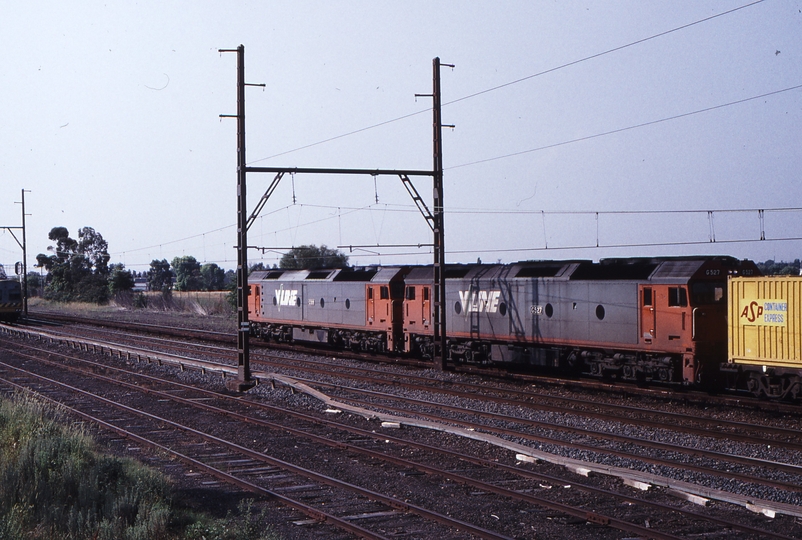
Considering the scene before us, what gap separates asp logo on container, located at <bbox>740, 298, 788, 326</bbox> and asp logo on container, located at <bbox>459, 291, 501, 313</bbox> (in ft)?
28.6

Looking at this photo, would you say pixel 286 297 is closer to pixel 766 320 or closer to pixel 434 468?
pixel 766 320

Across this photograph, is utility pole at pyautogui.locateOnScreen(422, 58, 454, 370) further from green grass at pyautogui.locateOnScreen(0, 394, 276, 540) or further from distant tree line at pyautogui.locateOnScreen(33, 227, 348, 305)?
distant tree line at pyautogui.locateOnScreen(33, 227, 348, 305)

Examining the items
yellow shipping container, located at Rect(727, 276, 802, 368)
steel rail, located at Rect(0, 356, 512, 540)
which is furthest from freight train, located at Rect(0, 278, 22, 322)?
yellow shipping container, located at Rect(727, 276, 802, 368)

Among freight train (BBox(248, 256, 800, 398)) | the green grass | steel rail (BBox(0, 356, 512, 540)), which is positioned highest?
freight train (BBox(248, 256, 800, 398))

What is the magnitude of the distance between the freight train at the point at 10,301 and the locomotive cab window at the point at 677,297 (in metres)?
49.3

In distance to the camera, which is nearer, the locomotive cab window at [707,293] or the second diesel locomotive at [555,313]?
the locomotive cab window at [707,293]

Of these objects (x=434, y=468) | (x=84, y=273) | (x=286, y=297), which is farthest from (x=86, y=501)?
(x=84, y=273)

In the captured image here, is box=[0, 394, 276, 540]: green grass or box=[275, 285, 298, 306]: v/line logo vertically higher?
box=[275, 285, 298, 306]: v/line logo

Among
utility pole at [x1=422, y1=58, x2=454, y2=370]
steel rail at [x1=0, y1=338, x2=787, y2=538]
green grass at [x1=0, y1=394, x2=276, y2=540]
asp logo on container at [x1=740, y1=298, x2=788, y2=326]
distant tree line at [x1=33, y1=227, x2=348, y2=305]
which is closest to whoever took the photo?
green grass at [x1=0, y1=394, x2=276, y2=540]

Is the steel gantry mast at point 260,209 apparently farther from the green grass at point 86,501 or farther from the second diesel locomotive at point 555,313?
the green grass at point 86,501

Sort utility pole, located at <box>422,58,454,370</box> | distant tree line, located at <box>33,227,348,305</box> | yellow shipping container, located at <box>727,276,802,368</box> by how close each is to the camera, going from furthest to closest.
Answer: distant tree line, located at <box>33,227,348,305</box>, utility pole, located at <box>422,58,454,370</box>, yellow shipping container, located at <box>727,276,802,368</box>

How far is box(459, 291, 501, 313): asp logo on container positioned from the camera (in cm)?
2585

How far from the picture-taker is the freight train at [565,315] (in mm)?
19641

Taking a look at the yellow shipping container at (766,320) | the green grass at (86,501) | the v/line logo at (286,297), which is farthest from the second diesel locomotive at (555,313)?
the green grass at (86,501)
